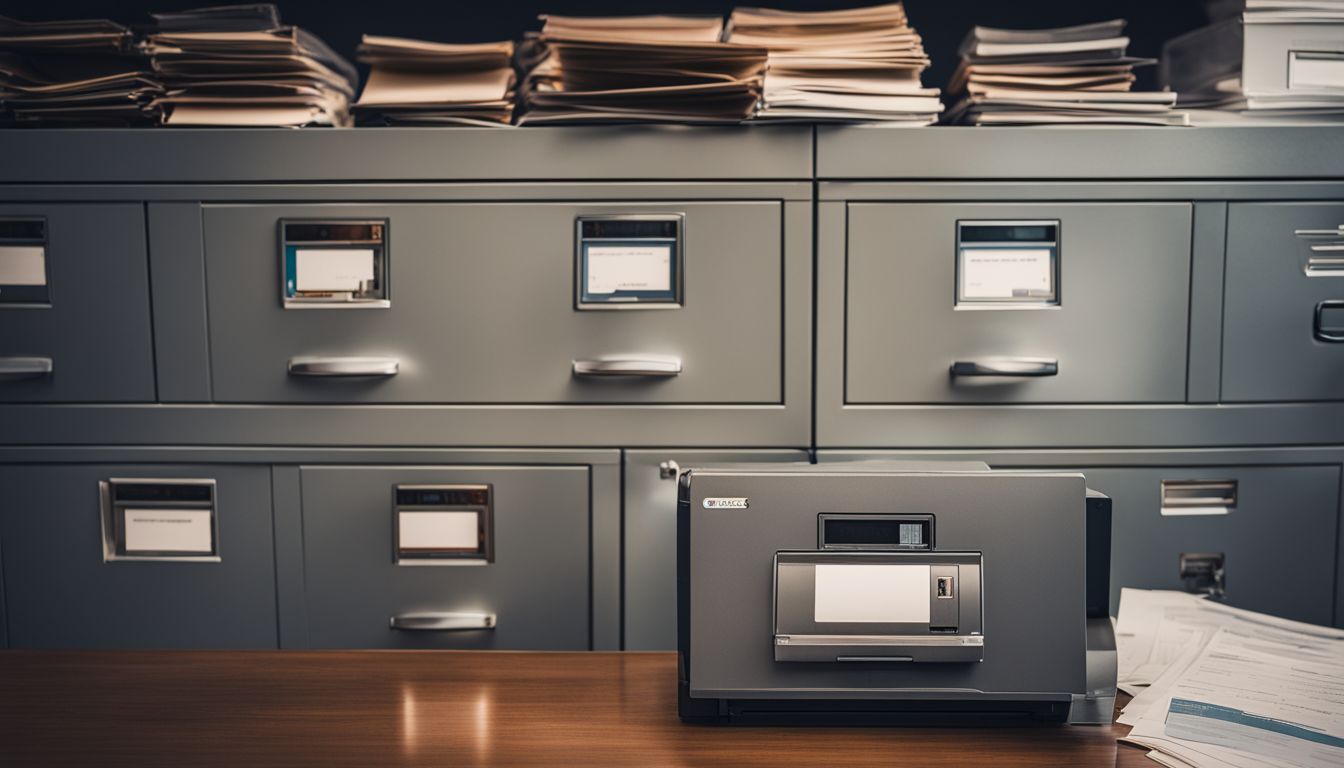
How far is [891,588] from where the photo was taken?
2.44ft

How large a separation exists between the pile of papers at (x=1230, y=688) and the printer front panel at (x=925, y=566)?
0.10m

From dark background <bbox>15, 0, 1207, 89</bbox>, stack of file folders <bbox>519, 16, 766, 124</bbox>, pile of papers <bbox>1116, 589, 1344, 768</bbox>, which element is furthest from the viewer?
dark background <bbox>15, 0, 1207, 89</bbox>

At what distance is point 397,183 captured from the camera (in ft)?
4.15

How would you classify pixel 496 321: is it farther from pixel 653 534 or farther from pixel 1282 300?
pixel 1282 300

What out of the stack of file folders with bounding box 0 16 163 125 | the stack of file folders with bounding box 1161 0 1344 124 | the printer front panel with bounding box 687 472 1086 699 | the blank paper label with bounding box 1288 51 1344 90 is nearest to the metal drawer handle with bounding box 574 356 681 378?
the printer front panel with bounding box 687 472 1086 699

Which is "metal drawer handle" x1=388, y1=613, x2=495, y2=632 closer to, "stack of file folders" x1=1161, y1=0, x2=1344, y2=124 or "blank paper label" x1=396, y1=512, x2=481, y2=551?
"blank paper label" x1=396, y1=512, x2=481, y2=551

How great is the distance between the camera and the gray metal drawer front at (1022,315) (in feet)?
4.13

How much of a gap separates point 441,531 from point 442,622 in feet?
0.49

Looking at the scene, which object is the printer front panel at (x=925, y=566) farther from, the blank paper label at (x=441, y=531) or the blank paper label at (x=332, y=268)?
the blank paper label at (x=332, y=268)

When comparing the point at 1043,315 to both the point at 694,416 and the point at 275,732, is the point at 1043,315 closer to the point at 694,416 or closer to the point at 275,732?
the point at 694,416

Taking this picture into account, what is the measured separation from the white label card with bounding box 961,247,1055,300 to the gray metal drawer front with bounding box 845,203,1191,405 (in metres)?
0.02

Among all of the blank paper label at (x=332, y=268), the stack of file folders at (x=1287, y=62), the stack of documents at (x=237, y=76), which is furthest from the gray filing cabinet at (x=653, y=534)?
the stack of file folders at (x=1287, y=62)

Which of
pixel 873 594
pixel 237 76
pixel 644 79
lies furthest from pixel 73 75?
pixel 873 594

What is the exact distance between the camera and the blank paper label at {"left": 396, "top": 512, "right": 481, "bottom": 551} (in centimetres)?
130
